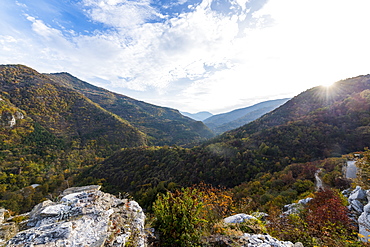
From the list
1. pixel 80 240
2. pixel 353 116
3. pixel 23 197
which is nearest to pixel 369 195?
pixel 80 240

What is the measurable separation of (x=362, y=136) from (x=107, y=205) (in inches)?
1395

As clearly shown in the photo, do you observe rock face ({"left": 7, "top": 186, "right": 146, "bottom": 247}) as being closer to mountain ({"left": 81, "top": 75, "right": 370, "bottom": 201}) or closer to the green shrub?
the green shrub

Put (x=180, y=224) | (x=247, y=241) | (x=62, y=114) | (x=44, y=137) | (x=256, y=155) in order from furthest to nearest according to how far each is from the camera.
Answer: (x=62, y=114) < (x=44, y=137) < (x=256, y=155) < (x=180, y=224) < (x=247, y=241)

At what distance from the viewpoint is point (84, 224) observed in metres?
3.60

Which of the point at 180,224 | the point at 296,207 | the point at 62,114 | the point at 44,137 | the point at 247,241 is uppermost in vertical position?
the point at 62,114

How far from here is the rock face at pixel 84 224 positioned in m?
2.92

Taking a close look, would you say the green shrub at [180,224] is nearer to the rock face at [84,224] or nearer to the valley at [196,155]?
the valley at [196,155]

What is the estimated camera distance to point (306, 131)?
27062mm

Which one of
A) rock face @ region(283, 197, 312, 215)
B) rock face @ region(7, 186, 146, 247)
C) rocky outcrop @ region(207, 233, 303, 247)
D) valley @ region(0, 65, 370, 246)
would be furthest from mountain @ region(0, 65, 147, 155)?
rocky outcrop @ region(207, 233, 303, 247)

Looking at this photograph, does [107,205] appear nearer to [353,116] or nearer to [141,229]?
[141,229]

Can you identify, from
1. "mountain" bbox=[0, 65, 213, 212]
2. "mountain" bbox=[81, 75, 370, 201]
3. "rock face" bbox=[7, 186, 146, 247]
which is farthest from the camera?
"mountain" bbox=[0, 65, 213, 212]

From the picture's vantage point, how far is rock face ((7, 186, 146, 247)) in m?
2.92

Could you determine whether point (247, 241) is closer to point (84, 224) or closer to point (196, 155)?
point (84, 224)

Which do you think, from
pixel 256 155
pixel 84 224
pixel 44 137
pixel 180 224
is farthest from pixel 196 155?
pixel 44 137
